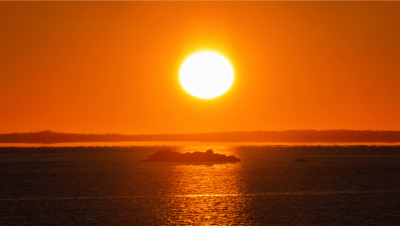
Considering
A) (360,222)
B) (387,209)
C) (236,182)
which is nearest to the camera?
(360,222)

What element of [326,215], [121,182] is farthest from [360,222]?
[121,182]

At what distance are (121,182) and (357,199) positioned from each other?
55.7 meters

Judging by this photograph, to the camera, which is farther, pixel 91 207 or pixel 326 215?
pixel 91 207

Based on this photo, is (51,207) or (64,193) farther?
(64,193)

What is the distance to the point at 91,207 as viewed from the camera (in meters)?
69.8

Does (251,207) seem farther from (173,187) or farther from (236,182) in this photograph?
(236,182)

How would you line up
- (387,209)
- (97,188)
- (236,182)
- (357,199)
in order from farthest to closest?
1. (236,182)
2. (97,188)
3. (357,199)
4. (387,209)

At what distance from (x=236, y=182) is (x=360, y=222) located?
192 ft

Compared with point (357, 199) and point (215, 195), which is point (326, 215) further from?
point (215, 195)

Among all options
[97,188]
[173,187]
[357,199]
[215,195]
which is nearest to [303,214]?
[357,199]

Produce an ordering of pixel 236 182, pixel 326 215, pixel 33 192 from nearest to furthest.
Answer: pixel 326 215, pixel 33 192, pixel 236 182

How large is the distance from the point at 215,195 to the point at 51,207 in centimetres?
2811

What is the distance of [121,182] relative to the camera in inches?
4520

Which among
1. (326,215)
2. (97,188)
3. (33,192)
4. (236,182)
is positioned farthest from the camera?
(236,182)
